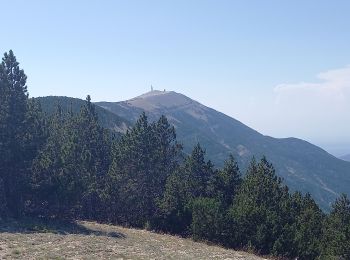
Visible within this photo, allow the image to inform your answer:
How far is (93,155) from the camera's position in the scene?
2500 inches

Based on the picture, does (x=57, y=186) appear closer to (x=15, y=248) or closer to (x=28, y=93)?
(x=28, y=93)

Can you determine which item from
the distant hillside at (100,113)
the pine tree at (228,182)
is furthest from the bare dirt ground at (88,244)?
the distant hillside at (100,113)

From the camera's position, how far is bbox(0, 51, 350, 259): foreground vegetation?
47812 millimetres

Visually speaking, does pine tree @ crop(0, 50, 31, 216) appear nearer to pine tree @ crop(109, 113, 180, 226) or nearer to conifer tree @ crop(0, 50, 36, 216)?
conifer tree @ crop(0, 50, 36, 216)

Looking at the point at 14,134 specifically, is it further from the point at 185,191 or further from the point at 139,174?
the point at 185,191

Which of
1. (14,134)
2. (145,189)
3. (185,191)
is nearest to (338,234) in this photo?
(185,191)

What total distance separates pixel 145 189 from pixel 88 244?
24590 mm

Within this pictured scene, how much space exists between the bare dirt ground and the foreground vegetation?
5438 millimetres

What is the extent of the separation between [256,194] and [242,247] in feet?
23.1

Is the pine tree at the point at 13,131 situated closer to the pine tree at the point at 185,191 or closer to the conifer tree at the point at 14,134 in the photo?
the conifer tree at the point at 14,134

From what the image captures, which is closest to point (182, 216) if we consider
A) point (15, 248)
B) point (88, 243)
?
point (88, 243)

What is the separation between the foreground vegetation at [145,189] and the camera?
4781 cm

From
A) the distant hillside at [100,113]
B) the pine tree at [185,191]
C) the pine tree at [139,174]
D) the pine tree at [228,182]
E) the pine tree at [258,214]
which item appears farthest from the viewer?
the distant hillside at [100,113]

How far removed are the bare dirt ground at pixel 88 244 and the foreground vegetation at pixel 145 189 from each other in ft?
17.8
